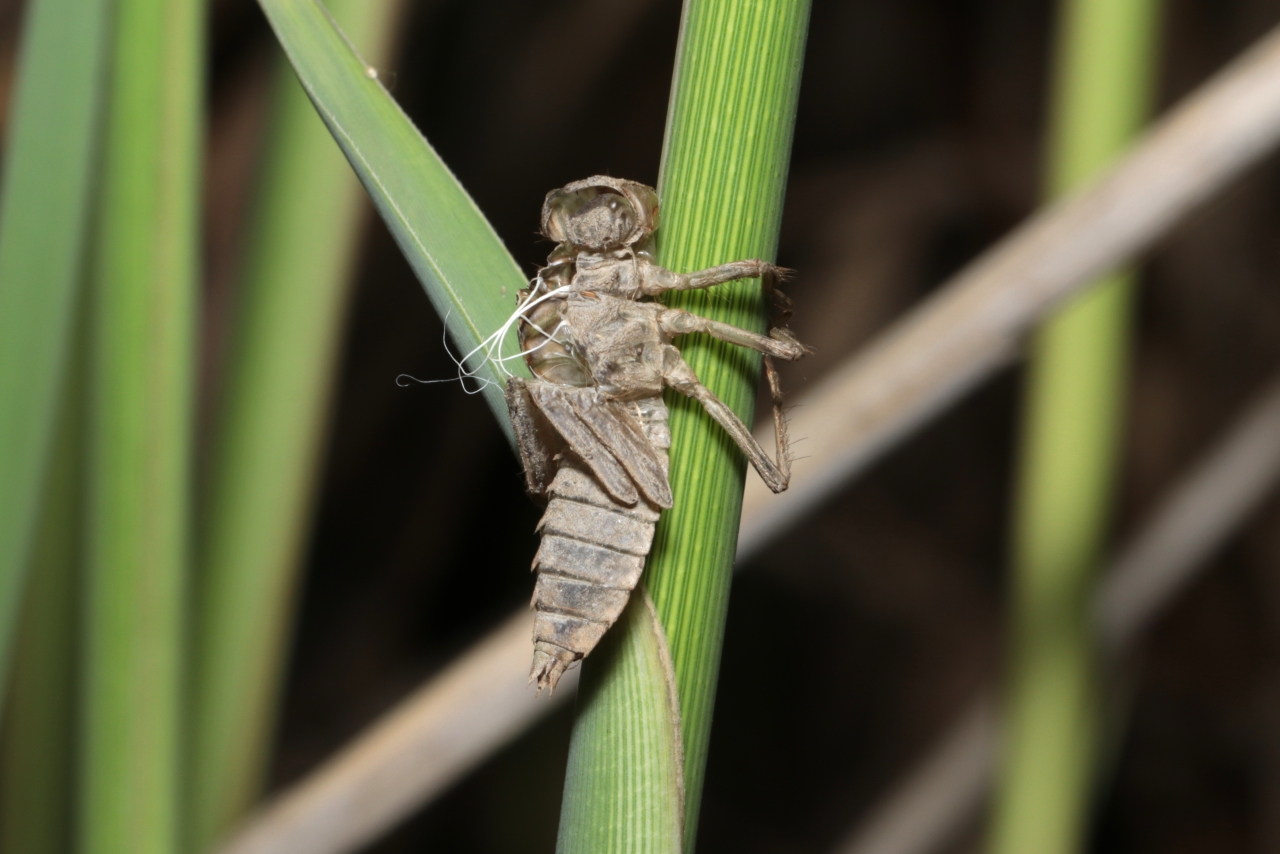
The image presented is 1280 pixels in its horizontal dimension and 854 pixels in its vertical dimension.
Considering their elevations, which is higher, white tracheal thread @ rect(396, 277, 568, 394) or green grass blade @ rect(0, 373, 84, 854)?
white tracheal thread @ rect(396, 277, 568, 394)

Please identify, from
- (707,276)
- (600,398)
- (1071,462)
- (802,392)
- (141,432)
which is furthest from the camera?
(802,392)

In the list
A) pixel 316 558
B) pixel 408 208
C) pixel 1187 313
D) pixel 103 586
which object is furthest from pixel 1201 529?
pixel 316 558

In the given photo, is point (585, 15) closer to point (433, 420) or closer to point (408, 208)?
point (433, 420)

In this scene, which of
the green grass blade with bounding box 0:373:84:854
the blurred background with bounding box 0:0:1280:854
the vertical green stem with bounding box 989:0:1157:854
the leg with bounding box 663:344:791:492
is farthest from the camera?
the blurred background with bounding box 0:0:1280:854

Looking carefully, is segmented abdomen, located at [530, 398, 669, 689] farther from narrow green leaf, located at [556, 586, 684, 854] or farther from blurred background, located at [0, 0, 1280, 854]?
blurred background, located at [0, 0, 1280, 854]

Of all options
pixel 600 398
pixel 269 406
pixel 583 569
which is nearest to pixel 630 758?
pixel 583 569

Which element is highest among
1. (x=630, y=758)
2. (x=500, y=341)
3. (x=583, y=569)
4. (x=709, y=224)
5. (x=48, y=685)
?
(x=709, y=224)

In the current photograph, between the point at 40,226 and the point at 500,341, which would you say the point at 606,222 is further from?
the point at 40,226

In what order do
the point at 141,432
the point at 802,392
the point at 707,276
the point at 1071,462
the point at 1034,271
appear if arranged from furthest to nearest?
the point at 802,392, the point at 1071,462, the point at 1034,271, the point at 141,432, the point at 707,276

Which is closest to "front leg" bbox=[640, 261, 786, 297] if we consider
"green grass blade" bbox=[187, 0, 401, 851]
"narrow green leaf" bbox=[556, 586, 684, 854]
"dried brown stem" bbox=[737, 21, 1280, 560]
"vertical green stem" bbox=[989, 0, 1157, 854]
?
"narrow green leaf" bbox=[556, 586, 684, 854]
